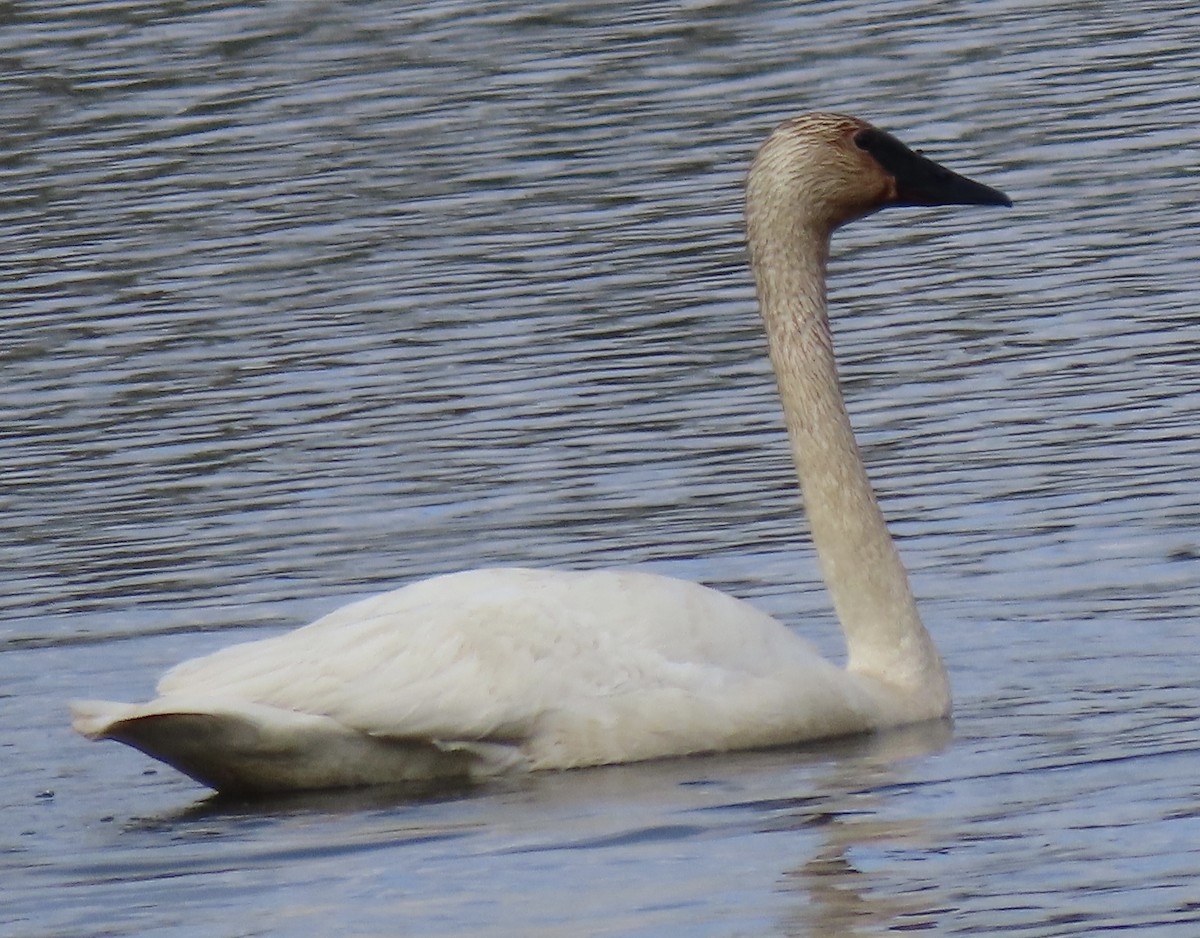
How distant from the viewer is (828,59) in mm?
21641

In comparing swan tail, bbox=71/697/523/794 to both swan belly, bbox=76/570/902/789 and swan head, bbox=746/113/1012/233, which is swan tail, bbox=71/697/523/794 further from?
swan head, bbox=746/113/1012/233

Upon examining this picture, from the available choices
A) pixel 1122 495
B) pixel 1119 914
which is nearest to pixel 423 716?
pixel 1119 914

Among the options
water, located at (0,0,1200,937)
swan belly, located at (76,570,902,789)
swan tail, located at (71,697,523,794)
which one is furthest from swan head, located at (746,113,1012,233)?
swan tail, located at (71,697,523,794)

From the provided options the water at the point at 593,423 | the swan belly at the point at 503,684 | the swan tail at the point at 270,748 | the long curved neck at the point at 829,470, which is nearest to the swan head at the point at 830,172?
the long curved neck at the point at 829,470

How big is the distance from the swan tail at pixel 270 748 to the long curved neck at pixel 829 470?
1.32m

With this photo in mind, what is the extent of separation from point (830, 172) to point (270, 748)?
2704mm

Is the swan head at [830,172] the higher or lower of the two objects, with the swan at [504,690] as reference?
higher

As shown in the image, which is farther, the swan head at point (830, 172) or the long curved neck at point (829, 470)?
the swan head at point (830, 172)

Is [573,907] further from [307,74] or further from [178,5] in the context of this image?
[178,5]

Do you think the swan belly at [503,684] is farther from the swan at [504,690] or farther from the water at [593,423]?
the water at [593,423]

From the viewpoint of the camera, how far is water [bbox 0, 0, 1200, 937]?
7863mm

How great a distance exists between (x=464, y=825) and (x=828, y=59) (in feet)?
45.9

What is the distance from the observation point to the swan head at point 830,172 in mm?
9891

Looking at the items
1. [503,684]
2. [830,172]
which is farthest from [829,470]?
[503,684]
